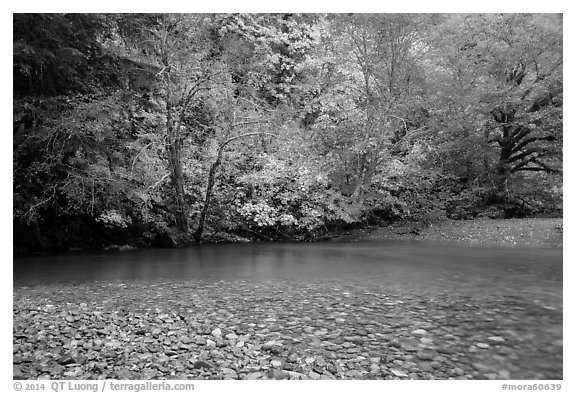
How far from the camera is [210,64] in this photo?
1086 centimetres

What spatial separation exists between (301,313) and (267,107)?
8735mm

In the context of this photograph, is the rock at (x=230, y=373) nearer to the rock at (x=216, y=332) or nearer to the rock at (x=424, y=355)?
the rock at (x=216, y=332)

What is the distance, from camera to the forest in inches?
329

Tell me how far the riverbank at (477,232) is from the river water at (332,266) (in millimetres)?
1779

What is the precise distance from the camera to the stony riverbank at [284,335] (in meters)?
3.33

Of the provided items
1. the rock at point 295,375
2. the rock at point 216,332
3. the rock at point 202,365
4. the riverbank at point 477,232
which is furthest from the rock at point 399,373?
the riverbank at point 477,232

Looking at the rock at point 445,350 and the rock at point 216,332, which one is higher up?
the rock at point 445,350

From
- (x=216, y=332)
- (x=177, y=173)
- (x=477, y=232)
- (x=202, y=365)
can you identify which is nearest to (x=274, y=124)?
(x=177, y=173)

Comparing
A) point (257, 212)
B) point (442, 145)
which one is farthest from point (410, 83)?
point (257, 212)

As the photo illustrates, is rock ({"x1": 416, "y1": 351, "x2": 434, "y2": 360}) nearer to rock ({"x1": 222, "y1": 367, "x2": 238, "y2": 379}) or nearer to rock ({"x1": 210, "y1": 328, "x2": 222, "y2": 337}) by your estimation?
rock ({"x1": 222, "y1": 367, "x2": 238, "y2": 379})

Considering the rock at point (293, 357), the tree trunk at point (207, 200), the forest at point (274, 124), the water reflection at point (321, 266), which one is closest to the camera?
the rock at point (293, 357)

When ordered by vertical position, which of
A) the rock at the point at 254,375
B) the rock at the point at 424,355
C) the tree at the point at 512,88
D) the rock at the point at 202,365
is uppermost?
the tree at the point at 512,88

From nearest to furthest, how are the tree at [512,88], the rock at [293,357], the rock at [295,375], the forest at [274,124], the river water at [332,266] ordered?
the rock at [295,375] → the rock at [293,357] → the river water at [332,266] → the forest at [274,124] → the tree at [512,88]
